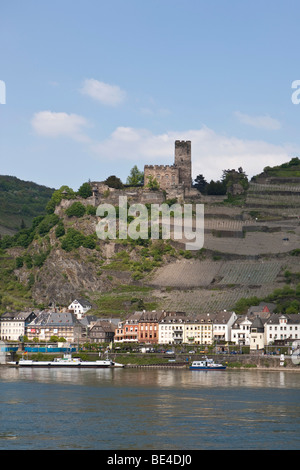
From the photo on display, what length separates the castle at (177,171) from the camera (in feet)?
411

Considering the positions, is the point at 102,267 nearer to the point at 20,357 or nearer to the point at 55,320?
the point at 55,320

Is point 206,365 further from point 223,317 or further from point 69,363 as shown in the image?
point 223,317

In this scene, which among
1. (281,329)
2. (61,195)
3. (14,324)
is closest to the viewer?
(281,329)

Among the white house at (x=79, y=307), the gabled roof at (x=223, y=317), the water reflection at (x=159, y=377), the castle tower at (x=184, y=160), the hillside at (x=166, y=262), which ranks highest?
the castle tower at (x=184, y=160)

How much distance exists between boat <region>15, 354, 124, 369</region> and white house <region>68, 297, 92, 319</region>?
57.2 ft

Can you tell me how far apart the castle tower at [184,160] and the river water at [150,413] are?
60846 mm

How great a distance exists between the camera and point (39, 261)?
115938 mm

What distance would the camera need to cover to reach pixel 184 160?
417ft

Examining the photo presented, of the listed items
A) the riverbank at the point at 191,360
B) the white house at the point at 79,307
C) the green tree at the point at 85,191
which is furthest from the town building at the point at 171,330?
the green tree at the point at 85,191

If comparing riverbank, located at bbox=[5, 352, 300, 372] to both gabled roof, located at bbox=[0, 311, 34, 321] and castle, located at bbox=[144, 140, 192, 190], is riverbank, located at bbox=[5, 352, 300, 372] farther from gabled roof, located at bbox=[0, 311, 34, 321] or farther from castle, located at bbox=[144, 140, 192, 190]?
castle, located at bbox=[144, 140, 192, 190]

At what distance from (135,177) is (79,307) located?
30112 mm

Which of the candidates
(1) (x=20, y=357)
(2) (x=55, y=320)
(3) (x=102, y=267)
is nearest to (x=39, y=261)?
(3) (x=102, y=267)

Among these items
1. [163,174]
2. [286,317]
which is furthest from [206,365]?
[163,174]

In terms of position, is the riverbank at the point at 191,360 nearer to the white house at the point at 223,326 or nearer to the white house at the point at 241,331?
the white house at the point at 241,331
